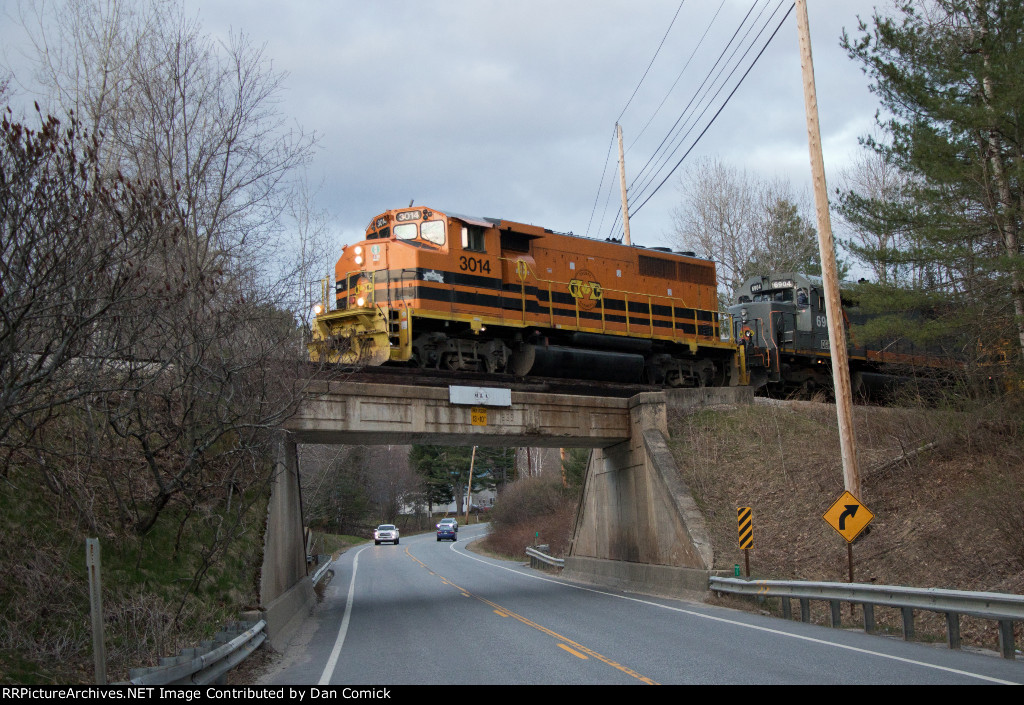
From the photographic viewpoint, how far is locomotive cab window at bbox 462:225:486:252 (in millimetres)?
19609

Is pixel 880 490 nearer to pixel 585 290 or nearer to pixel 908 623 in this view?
pixel 908 623

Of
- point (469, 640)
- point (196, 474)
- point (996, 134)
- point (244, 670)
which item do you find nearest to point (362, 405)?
point (196, 474)

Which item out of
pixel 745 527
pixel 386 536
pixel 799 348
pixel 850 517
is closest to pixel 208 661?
pixel 850 517

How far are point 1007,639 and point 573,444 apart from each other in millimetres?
12999

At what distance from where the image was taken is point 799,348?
84.2 ft

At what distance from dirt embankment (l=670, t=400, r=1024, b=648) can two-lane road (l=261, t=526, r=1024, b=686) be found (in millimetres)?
2538

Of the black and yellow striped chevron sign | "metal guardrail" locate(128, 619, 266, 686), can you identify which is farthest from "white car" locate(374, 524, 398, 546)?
"metal guardrail" locate(128, 619, 266, 686)

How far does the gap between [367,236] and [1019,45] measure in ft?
47.4

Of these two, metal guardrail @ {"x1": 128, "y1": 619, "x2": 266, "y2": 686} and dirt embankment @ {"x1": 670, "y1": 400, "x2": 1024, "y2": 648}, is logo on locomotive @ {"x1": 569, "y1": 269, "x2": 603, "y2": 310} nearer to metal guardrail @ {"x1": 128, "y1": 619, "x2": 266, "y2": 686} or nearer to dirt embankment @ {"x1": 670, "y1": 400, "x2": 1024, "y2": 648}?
dirt embankment @ {"x1": 670, "y1": 400, "x2": 1024, "y2": 648}

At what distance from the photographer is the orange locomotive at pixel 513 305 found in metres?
18.3

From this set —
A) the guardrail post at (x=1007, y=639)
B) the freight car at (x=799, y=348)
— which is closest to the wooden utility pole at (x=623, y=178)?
the freight car at (x=799, y=348)

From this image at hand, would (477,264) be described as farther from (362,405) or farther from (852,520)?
(852,520)

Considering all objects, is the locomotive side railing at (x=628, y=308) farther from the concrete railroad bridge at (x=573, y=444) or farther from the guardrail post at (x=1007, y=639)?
the guardrail post at (x=1007, y=639)

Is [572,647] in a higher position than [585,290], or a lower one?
lower
